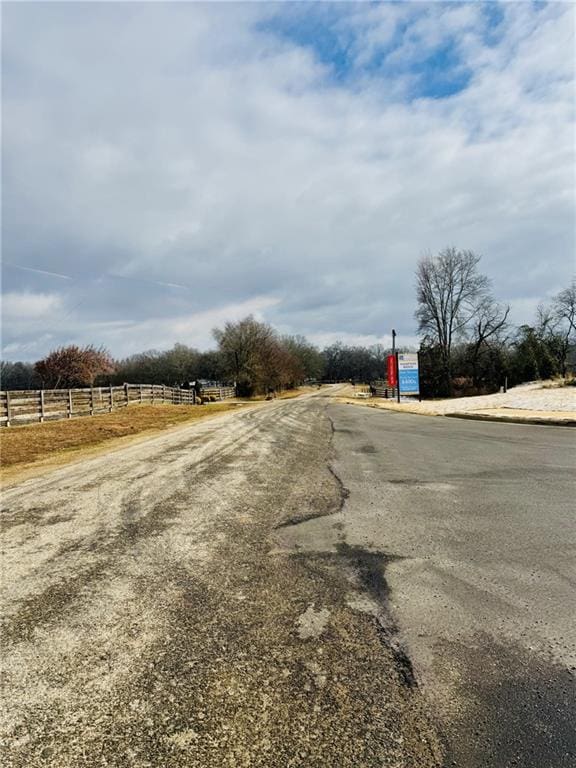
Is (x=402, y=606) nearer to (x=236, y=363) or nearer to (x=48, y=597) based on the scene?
(x=48, y=597)

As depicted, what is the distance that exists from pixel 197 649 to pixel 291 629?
0.54 metres

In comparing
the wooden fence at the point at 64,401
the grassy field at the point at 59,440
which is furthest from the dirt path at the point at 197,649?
the wooden fence at the point at 64,401

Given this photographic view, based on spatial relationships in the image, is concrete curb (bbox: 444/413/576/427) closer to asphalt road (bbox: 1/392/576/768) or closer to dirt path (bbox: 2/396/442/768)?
asphalt road (bbox: 1/392/576/768)

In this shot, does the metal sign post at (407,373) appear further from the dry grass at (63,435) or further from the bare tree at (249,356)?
the bare tree at (249,356)

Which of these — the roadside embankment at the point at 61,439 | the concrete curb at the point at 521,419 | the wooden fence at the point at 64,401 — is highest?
the wooden fence at the point at 64,401

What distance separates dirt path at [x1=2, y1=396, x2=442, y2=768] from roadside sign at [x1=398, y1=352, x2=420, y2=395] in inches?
1036

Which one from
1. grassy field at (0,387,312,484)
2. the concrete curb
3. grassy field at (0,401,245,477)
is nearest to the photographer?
grassy field at (0,387,312,484)

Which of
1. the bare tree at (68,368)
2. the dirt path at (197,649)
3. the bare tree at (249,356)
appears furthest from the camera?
the bare tree at (249,356)

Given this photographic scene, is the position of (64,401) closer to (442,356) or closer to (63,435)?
(63,435)

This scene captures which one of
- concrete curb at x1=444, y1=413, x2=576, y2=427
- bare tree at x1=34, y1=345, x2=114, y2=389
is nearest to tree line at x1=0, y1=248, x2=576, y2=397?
bare tree at x1=34, y1=345, x2=114, y2=389

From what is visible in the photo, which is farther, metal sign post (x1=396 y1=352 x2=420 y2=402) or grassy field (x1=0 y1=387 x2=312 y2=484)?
metal sign post (x1=396 y1=352 x2=420 y2=402)

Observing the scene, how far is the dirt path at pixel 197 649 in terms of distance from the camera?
1769mm

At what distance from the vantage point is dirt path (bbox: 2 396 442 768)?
1769 mm

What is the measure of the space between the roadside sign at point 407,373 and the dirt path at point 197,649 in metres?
26.3
